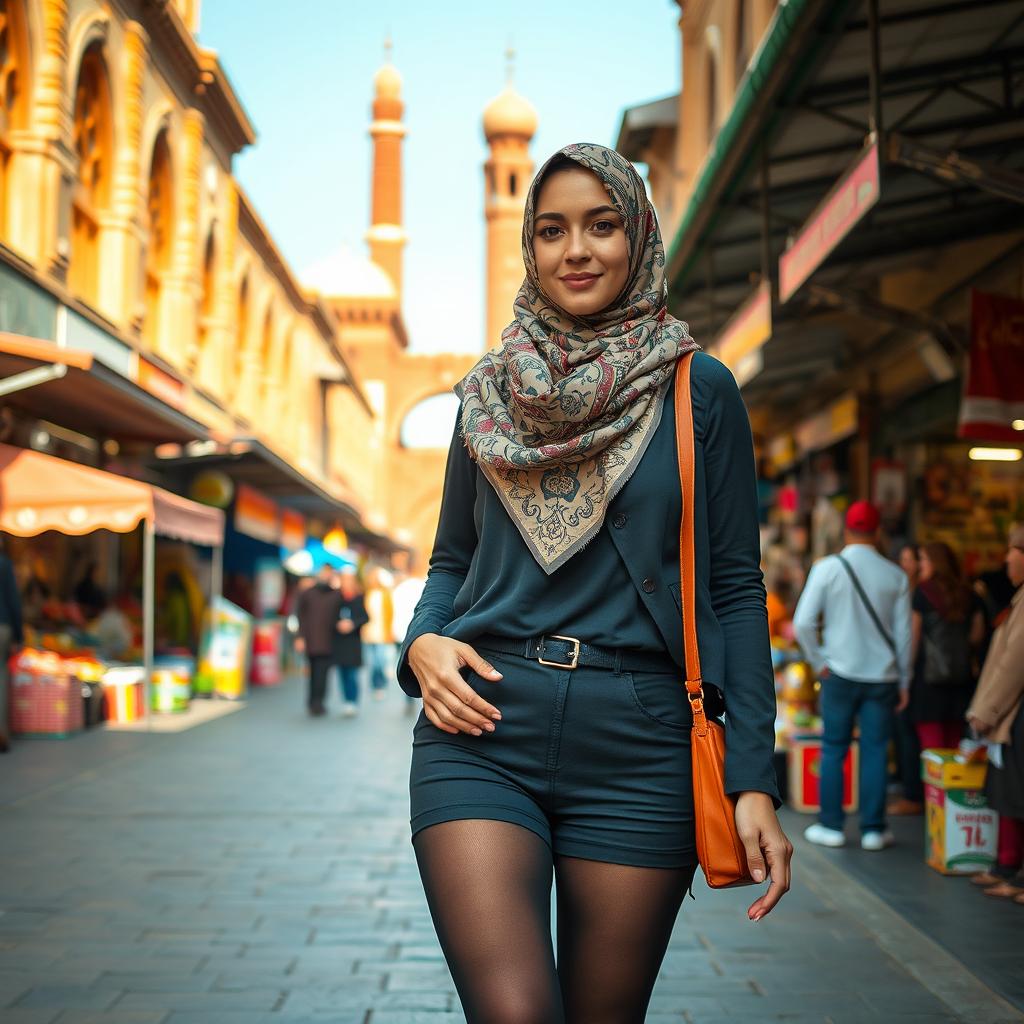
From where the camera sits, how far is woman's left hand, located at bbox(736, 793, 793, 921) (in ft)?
7.39

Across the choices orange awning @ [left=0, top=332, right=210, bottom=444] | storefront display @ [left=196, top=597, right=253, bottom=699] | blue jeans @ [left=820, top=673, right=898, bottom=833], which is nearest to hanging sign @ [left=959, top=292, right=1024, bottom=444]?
blue jeans @ [left=820, top=673, right=898, bottom=833]

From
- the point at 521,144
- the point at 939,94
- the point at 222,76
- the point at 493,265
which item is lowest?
the point at 939,94

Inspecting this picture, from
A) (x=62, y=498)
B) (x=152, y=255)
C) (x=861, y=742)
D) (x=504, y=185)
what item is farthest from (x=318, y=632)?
(x=504, y=185)

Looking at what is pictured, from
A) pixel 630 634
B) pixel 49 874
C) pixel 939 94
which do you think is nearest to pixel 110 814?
Result: pixel 49 874

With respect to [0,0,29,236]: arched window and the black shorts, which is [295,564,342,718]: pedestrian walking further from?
the black shorts

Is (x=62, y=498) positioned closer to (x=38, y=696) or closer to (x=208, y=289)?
(x=38, y=696)

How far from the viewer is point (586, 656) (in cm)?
233

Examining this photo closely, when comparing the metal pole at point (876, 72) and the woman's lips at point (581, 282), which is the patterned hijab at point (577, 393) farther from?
the metal pole at point (876, 72)

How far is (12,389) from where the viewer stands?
38.6 feet

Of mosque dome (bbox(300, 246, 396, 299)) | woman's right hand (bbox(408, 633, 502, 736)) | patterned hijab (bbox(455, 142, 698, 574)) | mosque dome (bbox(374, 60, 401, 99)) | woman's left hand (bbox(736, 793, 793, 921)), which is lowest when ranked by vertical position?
woman's left hand (bbox(736, 793, 793, 921))

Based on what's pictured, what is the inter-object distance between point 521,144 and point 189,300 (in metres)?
72.5

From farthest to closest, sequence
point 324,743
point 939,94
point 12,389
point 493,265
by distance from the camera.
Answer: point 493,265
point 324,743
point 12,389
point 939,94

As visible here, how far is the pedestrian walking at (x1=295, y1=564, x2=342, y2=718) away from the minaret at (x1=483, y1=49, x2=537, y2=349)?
68422 millimetres

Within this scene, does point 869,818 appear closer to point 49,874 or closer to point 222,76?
point 49,874
